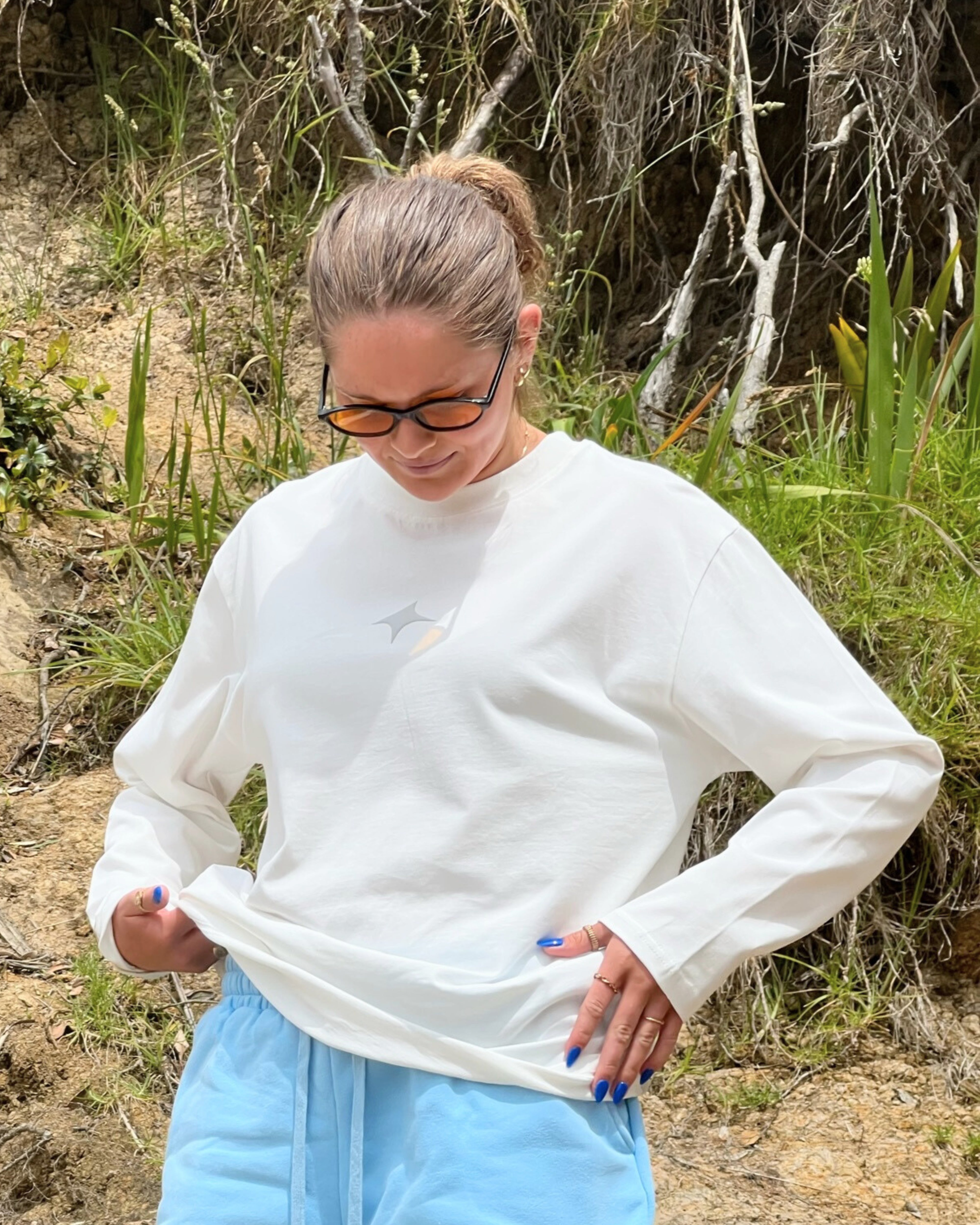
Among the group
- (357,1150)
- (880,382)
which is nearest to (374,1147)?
(357,1150)

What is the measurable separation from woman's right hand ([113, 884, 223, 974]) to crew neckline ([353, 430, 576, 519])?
Answer: 0.48 metres

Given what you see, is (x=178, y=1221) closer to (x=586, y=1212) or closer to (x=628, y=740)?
(x=586, y=1212)

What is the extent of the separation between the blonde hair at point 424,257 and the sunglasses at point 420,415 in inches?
2.3

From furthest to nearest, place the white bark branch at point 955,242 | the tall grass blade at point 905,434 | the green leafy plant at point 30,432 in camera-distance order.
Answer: the green leafy plant at point 30,432 < the white bark branch at point 955,242 < the tall grass blade at point 905,434

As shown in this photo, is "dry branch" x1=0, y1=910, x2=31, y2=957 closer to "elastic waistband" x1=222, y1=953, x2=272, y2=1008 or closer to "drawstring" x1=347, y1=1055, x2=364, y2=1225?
"elastic waistband" x1=222, y1=953, x2=272, y2=1008

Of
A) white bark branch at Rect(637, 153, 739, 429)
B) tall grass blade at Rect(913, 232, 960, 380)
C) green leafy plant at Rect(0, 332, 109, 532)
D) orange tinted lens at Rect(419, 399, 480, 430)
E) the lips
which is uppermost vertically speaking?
orange tinted lens at Rect(419, 399, 480, 430)

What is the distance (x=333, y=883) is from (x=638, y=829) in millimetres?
300

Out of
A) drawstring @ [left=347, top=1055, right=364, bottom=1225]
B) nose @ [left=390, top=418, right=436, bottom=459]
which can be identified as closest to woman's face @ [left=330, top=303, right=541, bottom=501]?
nose @ [left=390, top=418, right=436, bottom=459]

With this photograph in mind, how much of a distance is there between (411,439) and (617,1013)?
574mm

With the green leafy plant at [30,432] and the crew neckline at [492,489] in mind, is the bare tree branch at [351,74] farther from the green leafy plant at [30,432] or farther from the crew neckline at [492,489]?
the crew neckline at [492,489]

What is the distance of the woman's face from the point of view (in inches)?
51.9

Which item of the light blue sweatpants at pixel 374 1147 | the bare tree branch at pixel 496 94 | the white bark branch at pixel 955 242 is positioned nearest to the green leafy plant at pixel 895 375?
the white bark branch at pixel 955 242

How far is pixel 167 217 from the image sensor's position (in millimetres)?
4855

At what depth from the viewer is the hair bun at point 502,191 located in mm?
1467
